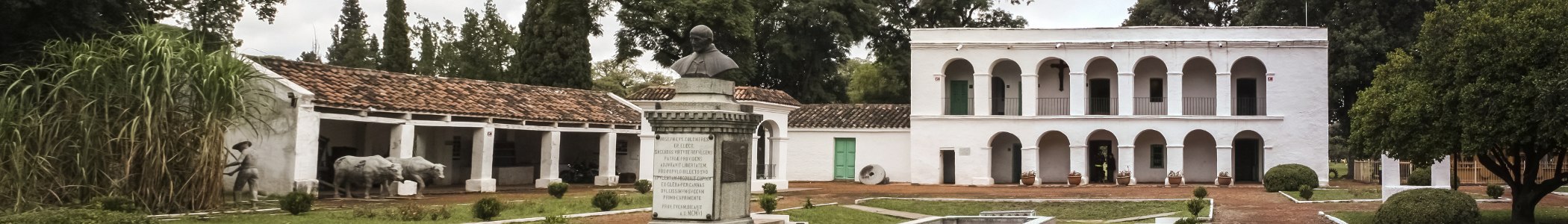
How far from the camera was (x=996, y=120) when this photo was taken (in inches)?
1378

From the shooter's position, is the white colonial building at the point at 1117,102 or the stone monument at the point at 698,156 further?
the white colonial building at the point at 1117,102

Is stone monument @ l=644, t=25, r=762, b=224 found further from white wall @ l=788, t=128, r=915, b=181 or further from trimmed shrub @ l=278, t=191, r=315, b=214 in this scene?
white wall @ l=788, t=128, r=915, b=181

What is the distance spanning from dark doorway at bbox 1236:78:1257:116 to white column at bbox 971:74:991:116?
20.1ft

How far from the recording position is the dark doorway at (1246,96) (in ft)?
117

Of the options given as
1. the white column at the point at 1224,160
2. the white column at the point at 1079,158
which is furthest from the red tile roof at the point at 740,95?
the white column at the point at 1224,160

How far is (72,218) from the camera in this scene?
557 inches

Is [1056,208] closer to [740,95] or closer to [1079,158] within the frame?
[740,95]

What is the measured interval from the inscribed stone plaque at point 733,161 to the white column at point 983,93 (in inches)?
837

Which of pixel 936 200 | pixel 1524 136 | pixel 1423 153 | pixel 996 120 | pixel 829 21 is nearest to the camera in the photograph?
pixel 1524 136

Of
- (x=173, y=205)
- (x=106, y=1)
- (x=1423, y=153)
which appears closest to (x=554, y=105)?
(x=106, y=1)

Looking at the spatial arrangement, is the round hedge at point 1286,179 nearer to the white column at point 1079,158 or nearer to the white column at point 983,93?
the white column at point 1079,158

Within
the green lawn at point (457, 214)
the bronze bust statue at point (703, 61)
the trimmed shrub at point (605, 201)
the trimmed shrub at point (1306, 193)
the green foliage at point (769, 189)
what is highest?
the bronze bust statue at point (703, 61)

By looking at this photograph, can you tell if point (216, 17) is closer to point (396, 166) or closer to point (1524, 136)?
point (396, 166)

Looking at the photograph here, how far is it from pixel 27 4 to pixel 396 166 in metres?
5.78
